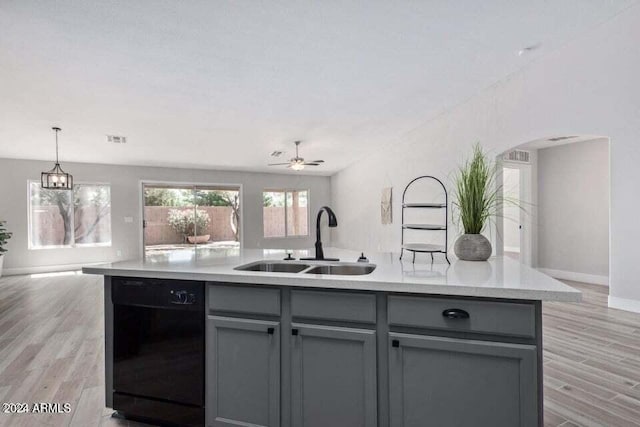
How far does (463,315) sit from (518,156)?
6.18 metres

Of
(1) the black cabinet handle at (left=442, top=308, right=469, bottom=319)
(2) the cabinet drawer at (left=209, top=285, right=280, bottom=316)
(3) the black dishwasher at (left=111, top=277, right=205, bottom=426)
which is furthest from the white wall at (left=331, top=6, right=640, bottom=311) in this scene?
(3) the black dishwasher at (left=111, top=277, right=205, bottom=426)

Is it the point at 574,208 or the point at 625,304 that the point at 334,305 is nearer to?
the point at 625,304

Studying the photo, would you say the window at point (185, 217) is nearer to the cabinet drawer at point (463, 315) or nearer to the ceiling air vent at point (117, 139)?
the ceiling air vent at point (117, 139)

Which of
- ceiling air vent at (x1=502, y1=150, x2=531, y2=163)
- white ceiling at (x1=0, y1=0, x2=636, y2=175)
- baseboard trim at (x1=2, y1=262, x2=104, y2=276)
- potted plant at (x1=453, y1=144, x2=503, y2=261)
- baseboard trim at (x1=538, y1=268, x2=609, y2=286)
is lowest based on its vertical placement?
baseboard trim at (x1=538, y1=268, x2=609, y2=286)

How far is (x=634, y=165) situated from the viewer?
3674mm

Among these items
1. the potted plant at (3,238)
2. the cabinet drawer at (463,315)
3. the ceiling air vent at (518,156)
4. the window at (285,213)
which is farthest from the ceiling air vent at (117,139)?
the ceiling air vent at (518,156)

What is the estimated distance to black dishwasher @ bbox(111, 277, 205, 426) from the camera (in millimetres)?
1631

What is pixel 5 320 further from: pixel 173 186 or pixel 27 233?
pixel 173 186

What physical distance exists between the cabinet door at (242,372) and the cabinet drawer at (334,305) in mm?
152

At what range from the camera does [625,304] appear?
150 inches

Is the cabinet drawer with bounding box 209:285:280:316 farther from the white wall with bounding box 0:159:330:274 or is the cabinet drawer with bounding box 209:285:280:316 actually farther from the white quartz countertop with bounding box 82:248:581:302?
the white wall with bounding box 0:159:330:274

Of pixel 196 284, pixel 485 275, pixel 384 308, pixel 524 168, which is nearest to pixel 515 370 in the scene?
pixel 485 275

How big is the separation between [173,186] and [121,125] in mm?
3016

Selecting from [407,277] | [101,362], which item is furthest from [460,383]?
[101,362]
